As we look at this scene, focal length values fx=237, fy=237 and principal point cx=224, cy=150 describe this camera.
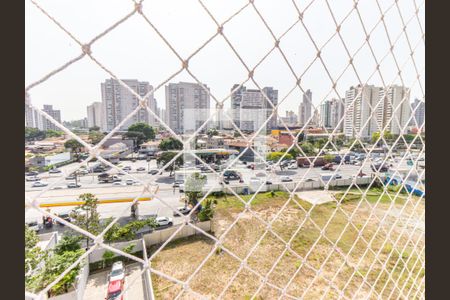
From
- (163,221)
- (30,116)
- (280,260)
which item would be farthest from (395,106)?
(163,221)

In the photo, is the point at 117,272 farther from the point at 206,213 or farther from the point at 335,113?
the point at 335,113

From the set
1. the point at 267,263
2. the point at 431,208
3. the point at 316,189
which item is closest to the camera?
the point at 431,208

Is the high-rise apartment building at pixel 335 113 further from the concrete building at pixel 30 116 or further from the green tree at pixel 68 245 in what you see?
the green tree at pixel 68 245

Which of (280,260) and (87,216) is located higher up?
(87,216)

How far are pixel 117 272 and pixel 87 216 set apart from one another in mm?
869

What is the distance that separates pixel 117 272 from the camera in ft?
8.29

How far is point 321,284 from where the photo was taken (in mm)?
2508

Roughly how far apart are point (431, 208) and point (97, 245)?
0.72 metres

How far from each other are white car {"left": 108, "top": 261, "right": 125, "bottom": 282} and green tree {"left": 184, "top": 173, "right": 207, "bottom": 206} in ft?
5.08

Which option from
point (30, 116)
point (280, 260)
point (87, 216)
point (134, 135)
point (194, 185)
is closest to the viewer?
point (30, 116)

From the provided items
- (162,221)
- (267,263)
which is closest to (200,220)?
(162,221)

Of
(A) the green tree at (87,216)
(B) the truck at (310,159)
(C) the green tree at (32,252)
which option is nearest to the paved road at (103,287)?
(A) the green tree at (87,216)

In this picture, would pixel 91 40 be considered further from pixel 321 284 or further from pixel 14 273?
pixel 321 284

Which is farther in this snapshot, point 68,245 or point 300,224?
point 68,245
